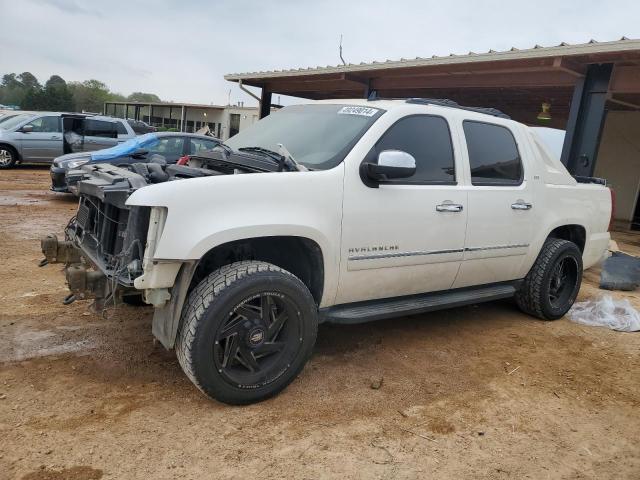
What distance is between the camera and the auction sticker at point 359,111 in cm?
378

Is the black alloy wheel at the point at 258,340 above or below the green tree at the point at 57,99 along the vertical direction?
below

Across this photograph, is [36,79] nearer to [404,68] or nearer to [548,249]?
[404,68]

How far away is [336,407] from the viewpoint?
3.21m

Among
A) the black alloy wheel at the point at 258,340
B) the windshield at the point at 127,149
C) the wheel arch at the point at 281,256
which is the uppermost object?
the windshield at the point at 127,149

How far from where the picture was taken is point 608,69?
343 inches

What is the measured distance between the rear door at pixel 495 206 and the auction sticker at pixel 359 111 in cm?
86

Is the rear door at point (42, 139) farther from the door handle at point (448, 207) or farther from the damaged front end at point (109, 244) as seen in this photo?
the door handle at point (448, 207)

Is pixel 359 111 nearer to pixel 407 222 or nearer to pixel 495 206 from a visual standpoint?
pixel 407 222

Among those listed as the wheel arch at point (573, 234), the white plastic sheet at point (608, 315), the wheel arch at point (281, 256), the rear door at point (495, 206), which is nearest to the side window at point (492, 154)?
the rear door at point (495, 206)

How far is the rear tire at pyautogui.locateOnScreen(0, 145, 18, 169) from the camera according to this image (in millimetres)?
14945

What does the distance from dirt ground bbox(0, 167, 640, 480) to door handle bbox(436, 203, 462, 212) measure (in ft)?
3.82

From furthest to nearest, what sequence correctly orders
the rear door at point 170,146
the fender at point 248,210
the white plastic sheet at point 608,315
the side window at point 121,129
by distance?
the side window at point 121,129 → the rear door at point 170,146 → the white plastic sheet at point 608,315 → the fender at point 248,210

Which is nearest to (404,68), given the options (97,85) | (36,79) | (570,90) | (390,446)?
(570,90)

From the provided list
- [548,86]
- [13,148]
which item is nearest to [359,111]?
[548,86]
